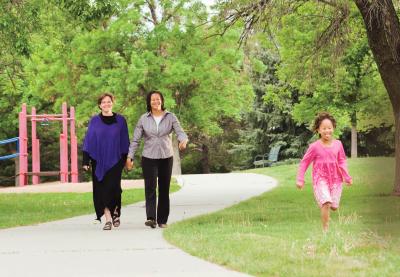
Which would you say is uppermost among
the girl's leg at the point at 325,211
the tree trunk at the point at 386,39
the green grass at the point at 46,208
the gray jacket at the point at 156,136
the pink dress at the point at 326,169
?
the tree trunk at the point at 386,39

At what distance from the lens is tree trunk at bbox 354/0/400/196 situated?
46.2 ft

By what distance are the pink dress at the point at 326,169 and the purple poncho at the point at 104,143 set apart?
2.84 meters

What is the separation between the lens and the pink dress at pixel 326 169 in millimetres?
8883

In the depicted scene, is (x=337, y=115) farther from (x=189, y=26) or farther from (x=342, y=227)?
(x=342, y=227)

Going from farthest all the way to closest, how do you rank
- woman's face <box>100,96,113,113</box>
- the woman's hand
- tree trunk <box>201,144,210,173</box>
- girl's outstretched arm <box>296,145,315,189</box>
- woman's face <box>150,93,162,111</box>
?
tree trunk <box>201,144,210,173</box>, woman's face <box>100,96,113,113</box>, the woman's hand, woman's face <box>150,93,162,111</box>, girl's outstretched arm <box>296,145,315,189</box>

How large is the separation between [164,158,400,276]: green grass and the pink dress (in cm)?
42

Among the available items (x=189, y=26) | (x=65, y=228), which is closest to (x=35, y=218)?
(x=65, y=228)

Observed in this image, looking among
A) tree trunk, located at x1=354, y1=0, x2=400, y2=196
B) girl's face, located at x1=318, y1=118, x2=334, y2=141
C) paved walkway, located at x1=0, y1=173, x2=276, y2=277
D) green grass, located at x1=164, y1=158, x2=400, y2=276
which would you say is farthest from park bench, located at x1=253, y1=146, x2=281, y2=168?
girl's face, located at x1=318, y1=118, x2=334, y2=141

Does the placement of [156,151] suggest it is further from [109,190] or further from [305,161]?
[305,161]

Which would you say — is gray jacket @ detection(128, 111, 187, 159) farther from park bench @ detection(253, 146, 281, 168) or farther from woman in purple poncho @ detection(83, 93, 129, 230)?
park bench @ detection(253, 146, 281, 168)

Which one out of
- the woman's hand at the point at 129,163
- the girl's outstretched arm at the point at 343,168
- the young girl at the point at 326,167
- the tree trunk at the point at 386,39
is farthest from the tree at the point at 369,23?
the girl's outstretched arm at the point at 343,168

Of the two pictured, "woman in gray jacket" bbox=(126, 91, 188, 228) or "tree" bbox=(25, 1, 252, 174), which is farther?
"tree" bbox=(25, 1, 252, 174)

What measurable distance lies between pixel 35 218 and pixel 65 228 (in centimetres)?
212

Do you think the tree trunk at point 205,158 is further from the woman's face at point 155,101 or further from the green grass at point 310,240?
the woman's face at point 155,101
